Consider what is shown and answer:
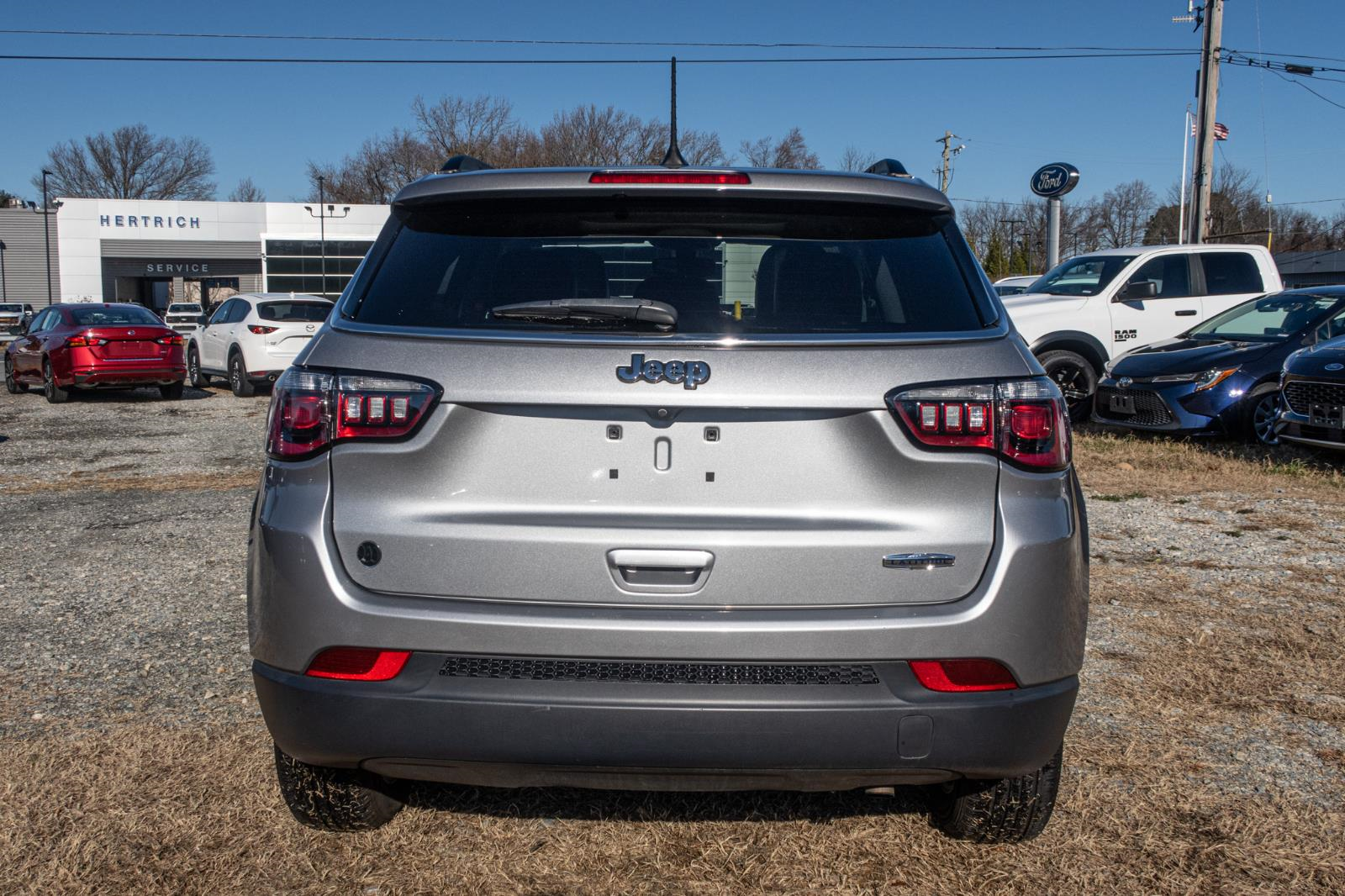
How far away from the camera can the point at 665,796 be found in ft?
11.3

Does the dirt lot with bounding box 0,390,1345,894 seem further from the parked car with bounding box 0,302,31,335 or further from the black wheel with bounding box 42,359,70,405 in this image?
the parked car with bounding box 0,302,31,335

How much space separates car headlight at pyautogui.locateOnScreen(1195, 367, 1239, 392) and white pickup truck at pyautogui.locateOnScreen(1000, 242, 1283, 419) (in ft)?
6.07

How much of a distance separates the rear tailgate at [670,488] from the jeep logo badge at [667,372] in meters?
0.02

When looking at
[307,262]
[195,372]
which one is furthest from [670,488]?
[307,262]

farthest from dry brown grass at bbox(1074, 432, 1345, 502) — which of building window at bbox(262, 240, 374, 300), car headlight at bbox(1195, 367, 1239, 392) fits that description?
building window at bbox(262, 240, 374, 300)

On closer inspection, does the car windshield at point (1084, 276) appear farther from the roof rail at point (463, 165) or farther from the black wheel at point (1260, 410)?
the roof rail at point (463, 165)

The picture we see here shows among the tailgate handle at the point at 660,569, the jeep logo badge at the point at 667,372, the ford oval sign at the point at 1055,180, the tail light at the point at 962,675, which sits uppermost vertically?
the ford oval sign at the point at 1055,180

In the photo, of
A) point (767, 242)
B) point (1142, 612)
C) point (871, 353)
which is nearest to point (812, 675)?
point (871, 353)

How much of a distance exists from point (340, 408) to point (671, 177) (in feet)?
3.07

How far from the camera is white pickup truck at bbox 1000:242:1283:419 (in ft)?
43.1

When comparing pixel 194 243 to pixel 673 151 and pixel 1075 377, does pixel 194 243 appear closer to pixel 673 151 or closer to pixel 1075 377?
pixel 1075 377

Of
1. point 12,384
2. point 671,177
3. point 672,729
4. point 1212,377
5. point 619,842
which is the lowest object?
point 619,842

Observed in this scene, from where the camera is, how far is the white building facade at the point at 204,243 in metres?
69.4

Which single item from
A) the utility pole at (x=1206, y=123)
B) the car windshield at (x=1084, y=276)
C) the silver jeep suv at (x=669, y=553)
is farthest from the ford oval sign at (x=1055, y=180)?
the silver jeep suv at (x=669, y=553)
